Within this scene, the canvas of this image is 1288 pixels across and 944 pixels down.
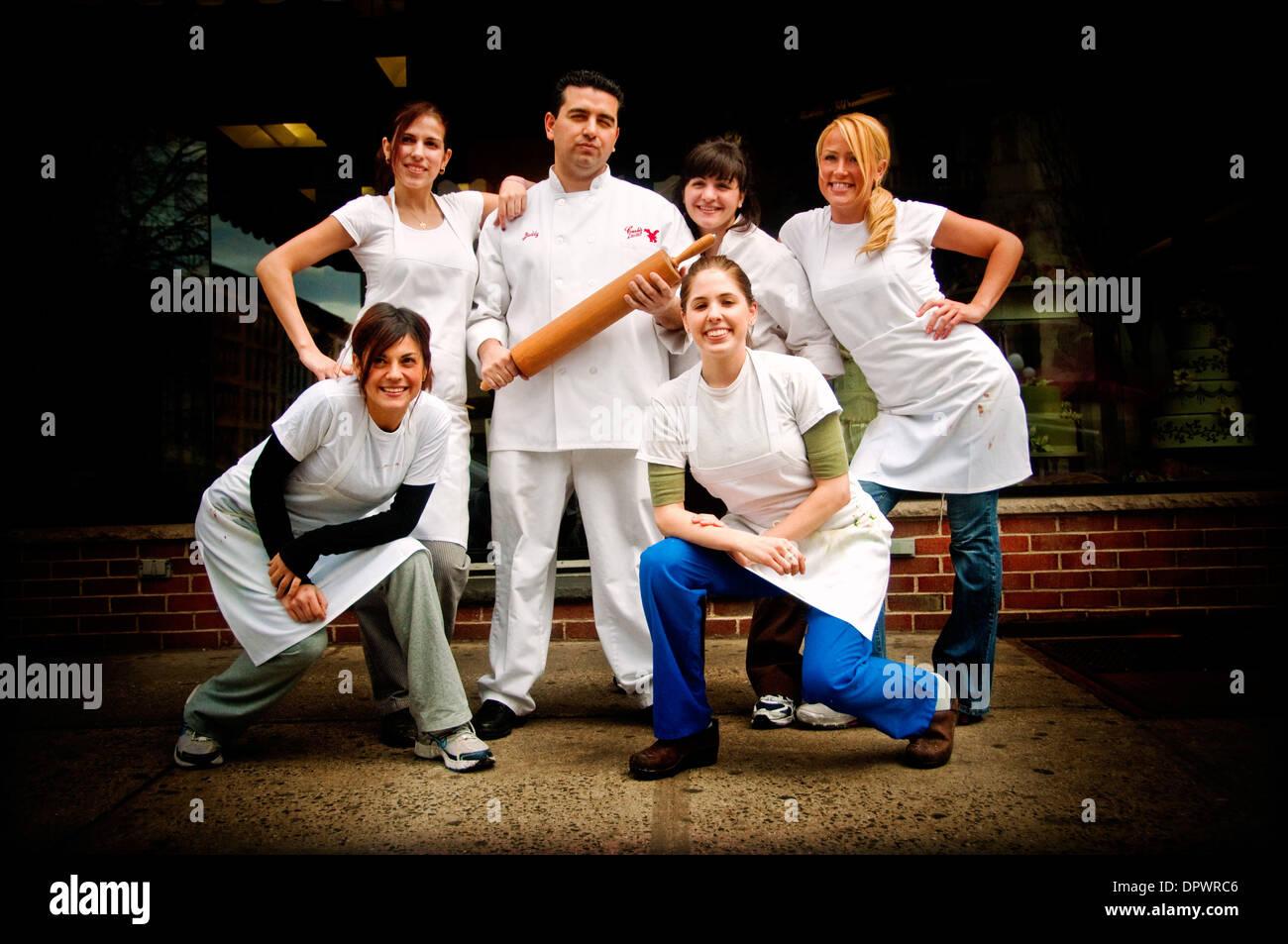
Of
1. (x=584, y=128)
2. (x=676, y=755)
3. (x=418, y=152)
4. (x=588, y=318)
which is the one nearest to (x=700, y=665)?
(x=676, y=755)

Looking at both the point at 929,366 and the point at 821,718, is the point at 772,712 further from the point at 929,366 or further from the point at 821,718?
the point at 929,366

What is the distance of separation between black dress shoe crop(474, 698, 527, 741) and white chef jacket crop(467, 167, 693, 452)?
850 mm

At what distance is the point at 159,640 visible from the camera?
424 centimetres

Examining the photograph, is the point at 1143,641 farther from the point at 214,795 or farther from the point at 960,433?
the point at 214,795

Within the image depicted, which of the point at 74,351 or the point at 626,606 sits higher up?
the point at 74,351

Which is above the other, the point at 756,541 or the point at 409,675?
the point at 756,541

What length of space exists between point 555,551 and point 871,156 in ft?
5.31

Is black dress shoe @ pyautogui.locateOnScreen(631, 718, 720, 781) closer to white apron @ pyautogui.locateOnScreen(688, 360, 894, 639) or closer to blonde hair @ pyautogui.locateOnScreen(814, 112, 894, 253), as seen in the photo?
white apron @ pyautogui.locateOnScreen(688, 360, 894, 639)

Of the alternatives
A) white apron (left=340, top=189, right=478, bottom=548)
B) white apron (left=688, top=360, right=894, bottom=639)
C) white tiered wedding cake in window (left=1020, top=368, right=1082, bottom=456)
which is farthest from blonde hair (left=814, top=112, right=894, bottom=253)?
white tiered wedding cake in window (left=1020, top=368, right=1082, bottom=456)

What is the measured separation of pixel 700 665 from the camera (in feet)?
8.52

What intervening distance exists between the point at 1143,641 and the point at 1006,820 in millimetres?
2144

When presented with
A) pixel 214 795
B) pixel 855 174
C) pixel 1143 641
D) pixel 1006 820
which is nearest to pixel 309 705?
pixel 214 795

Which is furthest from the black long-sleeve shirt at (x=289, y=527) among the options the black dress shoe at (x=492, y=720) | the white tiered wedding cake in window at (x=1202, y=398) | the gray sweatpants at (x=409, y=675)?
the white tiered wedding cake in window at (x=1202, y=398)
